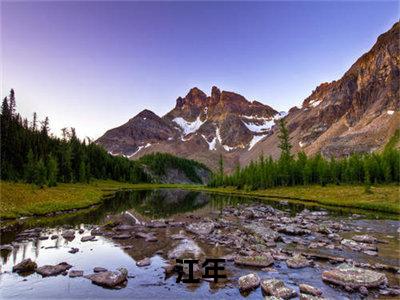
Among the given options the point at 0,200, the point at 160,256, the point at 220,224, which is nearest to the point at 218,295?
the point at 160,256

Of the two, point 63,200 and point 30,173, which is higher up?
point 30,173

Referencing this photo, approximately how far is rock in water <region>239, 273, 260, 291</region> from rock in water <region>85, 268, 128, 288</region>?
694 cm

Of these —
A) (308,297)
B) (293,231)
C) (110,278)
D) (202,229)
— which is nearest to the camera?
(308,297)

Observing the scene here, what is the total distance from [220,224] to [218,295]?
23446 millimetres

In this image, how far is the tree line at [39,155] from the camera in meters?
86.9

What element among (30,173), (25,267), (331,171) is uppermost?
(30,173)

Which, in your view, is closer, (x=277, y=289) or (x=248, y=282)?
(x=277, y=289)

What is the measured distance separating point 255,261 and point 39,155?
100120 millimetres

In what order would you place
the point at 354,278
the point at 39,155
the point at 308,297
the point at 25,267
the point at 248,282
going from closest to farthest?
the point at 308,297 → the point at 248,282 → the point at 354,278 → the point at 25,267 → the point at 39,155

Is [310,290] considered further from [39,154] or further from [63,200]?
[39,154]

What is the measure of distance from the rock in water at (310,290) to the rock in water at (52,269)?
1474 cm

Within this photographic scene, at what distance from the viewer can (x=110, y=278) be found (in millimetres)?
19188

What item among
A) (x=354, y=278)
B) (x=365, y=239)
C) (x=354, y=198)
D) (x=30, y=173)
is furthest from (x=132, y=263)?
(x=30, y=173)

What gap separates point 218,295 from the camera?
56.9 ft
